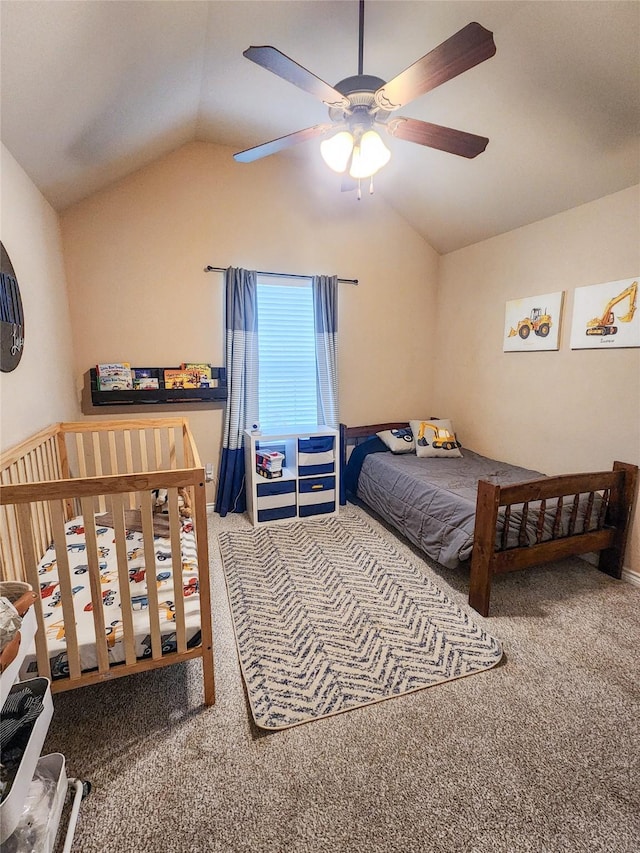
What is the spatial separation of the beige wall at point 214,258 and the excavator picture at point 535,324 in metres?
1.18

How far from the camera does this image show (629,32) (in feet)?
5.54

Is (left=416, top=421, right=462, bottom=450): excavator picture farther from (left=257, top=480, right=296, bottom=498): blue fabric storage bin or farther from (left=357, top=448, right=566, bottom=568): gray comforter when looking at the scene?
(left=257, top=480, right=296, bottom=498): blue fabric storage bin

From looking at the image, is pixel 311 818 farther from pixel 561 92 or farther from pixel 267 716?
pixel 561 92

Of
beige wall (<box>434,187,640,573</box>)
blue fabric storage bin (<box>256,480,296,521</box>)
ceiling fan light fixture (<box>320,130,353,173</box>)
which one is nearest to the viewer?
ceiling fan light fixture (<box>320,130,353,173</box>)

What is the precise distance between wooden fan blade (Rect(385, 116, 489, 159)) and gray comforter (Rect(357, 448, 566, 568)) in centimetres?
186

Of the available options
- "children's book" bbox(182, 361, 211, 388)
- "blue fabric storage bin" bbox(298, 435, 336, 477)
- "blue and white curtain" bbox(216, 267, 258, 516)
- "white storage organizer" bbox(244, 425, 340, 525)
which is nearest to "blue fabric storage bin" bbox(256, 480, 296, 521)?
"white storage organizer" bbox(244, 425, 340, 525)

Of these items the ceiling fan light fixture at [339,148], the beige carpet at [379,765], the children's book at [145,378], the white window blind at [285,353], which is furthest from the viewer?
the white window blind at [285,353]

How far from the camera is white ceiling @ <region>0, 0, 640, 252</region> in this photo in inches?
63.9

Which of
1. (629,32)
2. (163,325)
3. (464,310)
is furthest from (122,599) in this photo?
(464,310)

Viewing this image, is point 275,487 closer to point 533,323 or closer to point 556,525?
point 556,525

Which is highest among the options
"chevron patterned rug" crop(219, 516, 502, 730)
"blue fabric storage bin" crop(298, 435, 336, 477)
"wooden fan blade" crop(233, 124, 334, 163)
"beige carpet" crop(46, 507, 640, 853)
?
"wooden fan blade" crop(233, 124, 334, 163)

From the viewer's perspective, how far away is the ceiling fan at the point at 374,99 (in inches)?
50.2

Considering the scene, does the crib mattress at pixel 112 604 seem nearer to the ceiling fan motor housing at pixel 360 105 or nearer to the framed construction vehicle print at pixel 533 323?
the ceiling fan motor housing at pixel 360 105

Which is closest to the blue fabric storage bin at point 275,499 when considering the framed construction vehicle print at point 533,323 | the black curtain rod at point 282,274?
the black curtain rod at point 282,274
